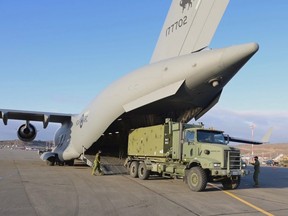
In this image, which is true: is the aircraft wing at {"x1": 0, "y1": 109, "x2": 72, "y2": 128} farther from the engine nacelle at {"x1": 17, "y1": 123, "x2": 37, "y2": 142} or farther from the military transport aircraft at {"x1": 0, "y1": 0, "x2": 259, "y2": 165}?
the military transport aircraft at {"x1": 0, "y1": 0, "x2": 259, "y2": 165}

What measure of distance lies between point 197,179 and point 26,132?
17316 millimetres

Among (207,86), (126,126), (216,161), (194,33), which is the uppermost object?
(194,33)

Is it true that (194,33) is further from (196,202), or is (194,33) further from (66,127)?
(66,127)

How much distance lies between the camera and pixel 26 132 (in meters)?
26.6

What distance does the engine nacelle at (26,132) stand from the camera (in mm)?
26516

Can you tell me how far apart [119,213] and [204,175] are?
5.33m

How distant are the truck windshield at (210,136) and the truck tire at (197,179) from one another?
1.49 meters

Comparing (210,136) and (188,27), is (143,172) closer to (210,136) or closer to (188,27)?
(210,136)

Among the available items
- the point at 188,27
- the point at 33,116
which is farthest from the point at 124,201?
the point at 33,116

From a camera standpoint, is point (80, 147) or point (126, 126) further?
point (80, 147)

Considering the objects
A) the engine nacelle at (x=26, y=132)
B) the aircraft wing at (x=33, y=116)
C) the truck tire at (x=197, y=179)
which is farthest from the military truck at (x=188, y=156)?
the engine nacelle at (x=26, y=132)

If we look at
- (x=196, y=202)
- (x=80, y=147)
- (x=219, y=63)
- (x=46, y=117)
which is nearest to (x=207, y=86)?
(x=219, y=63)

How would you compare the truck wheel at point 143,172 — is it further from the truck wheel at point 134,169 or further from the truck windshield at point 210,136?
the truck windshield at point 210,136

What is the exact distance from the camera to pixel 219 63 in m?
13.5
